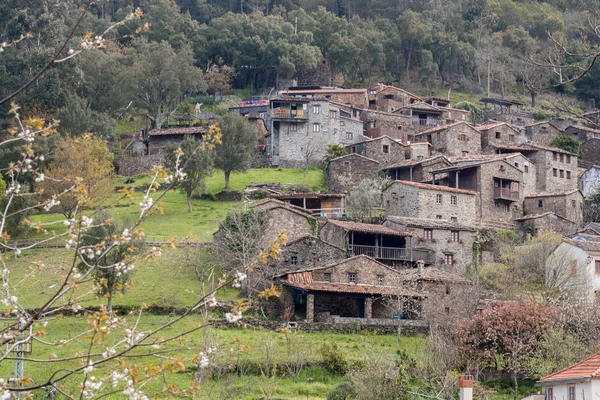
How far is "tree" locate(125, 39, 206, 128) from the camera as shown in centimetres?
8588

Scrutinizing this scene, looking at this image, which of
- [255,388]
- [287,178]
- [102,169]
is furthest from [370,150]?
[255,388]

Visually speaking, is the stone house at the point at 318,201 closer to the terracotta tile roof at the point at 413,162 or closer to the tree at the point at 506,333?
the terracotta tile roof at the point at 413,162

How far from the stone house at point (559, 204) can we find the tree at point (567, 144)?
1462 cm

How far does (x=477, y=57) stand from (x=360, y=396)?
9192 centimetres

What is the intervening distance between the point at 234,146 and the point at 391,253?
20.8 meters

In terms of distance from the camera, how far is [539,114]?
95438 mm

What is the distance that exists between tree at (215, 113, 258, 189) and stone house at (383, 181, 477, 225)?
539 inches

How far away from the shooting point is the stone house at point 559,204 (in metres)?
67.0

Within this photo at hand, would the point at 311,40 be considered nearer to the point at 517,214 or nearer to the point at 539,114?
the point at 539,114

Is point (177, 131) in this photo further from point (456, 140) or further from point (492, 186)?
point (492, 186)

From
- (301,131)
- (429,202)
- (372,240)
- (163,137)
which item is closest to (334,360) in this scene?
(372,240)

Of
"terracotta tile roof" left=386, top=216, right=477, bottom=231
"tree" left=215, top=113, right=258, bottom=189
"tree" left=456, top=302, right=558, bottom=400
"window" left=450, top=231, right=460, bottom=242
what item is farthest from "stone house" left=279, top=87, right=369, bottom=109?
"tree" left=456, top=302, right=558, bottom=400

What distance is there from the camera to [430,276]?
50312mm

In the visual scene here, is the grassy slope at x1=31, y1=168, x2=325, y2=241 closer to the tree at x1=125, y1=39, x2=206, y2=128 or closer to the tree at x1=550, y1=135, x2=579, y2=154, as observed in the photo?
the tree at x1=125, y1=39, x2=206, y2=128
